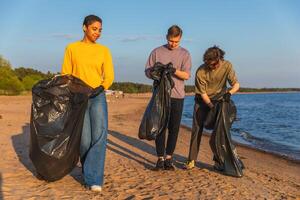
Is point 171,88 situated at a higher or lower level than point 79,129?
higher

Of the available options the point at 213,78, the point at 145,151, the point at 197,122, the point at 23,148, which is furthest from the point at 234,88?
the point at 23,148

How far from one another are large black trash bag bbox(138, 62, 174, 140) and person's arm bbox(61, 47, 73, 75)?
4.00 feet

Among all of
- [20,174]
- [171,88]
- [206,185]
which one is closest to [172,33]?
[171,88]

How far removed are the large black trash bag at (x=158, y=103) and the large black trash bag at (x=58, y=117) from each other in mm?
1114

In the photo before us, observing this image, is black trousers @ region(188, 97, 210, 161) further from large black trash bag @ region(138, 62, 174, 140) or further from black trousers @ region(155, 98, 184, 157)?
large black trash bag @ region(138, 62, 174, 140)

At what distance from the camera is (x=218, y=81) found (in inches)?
221

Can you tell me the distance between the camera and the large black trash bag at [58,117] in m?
4.41

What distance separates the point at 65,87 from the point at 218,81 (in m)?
2.23

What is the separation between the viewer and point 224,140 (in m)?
5.53

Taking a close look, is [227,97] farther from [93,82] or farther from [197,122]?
[93,82]

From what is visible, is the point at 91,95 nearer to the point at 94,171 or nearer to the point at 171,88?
the point at 94,171

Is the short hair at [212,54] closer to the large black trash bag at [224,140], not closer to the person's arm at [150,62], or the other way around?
the large black trash bag at [224,140]

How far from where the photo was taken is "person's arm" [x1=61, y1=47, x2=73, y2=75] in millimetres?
4496

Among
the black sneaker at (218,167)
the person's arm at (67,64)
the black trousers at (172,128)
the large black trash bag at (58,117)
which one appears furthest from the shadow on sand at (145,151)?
the person's arm at (67,64)
